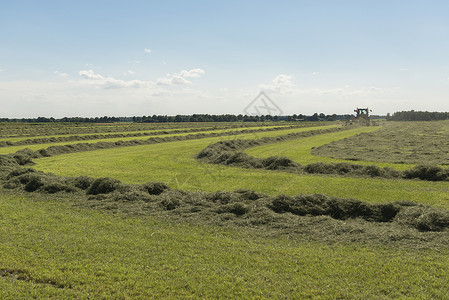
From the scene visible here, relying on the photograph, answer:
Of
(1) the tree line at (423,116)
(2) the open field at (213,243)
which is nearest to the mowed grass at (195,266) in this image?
(2) the open field at (213,243)

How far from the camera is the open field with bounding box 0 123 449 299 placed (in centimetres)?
600

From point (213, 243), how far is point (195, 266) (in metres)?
1.33

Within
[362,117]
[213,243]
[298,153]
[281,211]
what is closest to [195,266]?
[213,243]

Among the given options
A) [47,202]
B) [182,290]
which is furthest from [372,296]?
[47,202]

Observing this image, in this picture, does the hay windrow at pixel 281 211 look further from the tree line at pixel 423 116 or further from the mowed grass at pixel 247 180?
the tree line at pixel 423 116

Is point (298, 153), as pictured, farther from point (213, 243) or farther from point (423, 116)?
point (423, 116)

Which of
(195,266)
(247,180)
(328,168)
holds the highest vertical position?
→ (328,168)

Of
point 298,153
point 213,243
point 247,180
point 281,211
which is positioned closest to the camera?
point 213,243

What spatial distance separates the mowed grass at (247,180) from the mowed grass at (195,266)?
Answer: 6.41 meters

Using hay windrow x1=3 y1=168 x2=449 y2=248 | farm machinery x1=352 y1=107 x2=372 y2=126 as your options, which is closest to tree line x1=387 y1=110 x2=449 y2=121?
farm machinery x1=352 y1=107 x2=372 y2=126

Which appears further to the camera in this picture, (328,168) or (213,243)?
(328,168)

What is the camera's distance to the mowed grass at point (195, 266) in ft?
19.2

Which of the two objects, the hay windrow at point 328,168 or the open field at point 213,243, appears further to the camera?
the hay windrow at point 328,168

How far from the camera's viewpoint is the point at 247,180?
17531 millimetres
